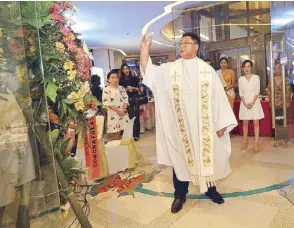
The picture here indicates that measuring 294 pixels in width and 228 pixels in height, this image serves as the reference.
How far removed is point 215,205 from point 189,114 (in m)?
0.82

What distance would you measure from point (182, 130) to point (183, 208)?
2.20 ft

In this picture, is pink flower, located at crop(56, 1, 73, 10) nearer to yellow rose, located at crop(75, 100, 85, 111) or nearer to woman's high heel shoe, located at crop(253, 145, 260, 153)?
yellow rose, located at crop(75, 100, 85, 111)

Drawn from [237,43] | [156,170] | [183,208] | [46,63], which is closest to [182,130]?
[183,208]

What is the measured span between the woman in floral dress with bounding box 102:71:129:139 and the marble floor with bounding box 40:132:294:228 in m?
0.96

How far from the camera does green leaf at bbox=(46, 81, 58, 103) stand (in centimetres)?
179

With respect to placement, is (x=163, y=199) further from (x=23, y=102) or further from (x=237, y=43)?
(x=237, y=43)

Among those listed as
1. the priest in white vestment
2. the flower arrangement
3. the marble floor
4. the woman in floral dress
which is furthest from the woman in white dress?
the flower arrangement

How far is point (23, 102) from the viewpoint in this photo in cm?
164

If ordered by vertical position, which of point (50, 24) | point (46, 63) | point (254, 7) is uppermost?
point (254, 7)

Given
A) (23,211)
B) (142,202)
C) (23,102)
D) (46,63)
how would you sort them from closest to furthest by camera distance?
(23,102)
(23,211)
(46,63)
(142,202)

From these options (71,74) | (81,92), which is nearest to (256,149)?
(81,92)

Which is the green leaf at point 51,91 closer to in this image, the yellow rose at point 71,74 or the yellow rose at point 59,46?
the yellow rose at point 71,74

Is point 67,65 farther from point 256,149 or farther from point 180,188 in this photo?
point 256,149

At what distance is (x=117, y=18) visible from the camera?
674 cm
